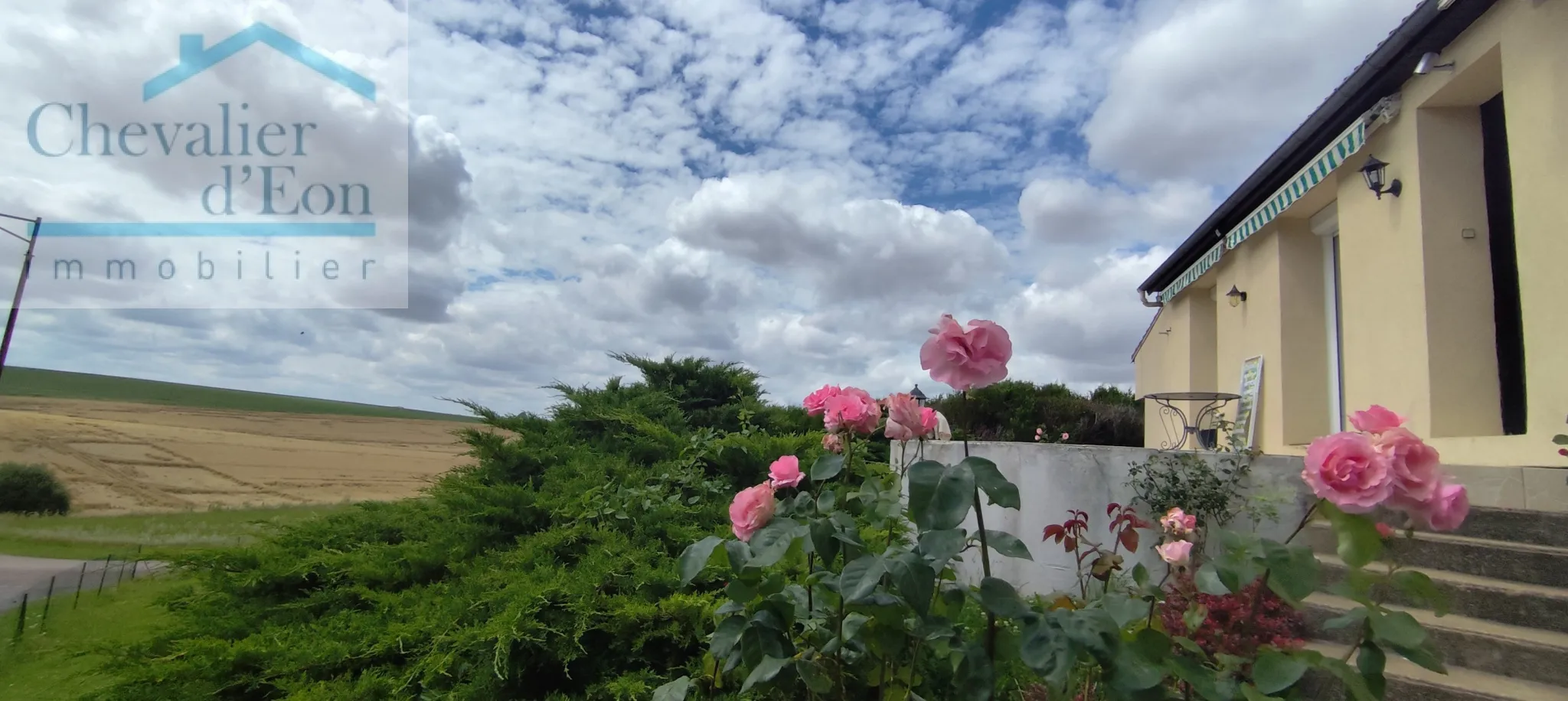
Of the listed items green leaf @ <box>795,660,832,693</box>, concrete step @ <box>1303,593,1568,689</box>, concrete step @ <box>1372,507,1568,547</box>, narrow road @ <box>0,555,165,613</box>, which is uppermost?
green leaf @ <box>795,660,832,693</box>

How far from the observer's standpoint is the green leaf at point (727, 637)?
172cm

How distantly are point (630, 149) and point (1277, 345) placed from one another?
23.9 feet

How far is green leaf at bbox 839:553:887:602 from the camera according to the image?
149 cm

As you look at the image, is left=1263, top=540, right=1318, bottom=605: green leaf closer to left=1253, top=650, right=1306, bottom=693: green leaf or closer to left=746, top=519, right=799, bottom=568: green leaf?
left=1253, top=650, right=1306, bottom=693: green leaf

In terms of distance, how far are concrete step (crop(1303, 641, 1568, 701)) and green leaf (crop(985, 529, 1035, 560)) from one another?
2.75 meters

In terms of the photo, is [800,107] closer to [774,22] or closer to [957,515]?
[774,22]

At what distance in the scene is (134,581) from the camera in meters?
7.96

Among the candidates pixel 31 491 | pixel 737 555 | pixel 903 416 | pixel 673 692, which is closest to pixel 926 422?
pixel 903 416

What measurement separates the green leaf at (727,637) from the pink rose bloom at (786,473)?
44 centimetres

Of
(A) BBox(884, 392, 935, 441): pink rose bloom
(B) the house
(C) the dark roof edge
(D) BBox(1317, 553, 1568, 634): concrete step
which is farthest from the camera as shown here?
(C) the dark roof edge

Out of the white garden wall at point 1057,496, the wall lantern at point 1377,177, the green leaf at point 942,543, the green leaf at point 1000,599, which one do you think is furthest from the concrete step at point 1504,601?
the wall lantern at point 1377,177

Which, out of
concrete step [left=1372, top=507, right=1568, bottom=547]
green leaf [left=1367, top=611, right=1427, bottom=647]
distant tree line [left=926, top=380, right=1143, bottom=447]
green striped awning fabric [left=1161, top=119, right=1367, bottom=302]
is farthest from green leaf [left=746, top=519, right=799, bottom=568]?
distant tree line [left=926, top=380, right=1143, bottom=447]

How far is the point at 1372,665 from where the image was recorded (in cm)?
136

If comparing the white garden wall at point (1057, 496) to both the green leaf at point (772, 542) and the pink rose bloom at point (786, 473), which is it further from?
the green leaf at point (772, 542)
